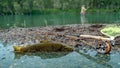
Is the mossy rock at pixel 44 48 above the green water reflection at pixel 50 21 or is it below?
above

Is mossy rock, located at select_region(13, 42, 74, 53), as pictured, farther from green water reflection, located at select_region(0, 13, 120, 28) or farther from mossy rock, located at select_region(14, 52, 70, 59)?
green water reflection, located at select_region(0, 13, 120, 28)

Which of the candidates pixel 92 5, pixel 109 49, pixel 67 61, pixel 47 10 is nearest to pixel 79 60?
pixel 67 61

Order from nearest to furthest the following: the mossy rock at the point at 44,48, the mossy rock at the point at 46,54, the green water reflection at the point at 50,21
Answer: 1. the mossy rock at the point at 46,54
2. the mossy rock at the point at 44,48
3. the green water reflection at the point at 50,21

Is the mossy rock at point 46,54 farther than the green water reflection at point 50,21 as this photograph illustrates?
No

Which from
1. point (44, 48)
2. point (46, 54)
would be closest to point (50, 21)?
point (44, 48)

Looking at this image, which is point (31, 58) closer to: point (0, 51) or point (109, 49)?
point (0, 51)

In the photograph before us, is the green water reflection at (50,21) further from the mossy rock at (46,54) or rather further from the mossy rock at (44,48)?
the mossy rock at (46,54)

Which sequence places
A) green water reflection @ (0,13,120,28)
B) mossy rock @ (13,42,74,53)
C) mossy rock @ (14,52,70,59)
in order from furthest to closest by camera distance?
green water reflection @ (0,13,120,28), mossy rock @ (13,42,74,53), mossy rock @ (14,52,70,59)

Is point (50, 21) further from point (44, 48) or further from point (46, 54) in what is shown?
point (46, 54)

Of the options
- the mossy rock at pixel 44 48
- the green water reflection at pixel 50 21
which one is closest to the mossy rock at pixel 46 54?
the mossy rock at pixel 44 48

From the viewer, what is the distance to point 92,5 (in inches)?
4478

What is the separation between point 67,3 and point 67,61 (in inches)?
3774

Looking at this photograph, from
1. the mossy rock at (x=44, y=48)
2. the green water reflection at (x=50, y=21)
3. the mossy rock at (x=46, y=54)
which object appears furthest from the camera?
the green water reflection at (x=50, y=21)

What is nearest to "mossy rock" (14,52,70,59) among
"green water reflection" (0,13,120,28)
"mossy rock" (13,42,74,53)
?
"mossy rock" (13,42,74,53)
